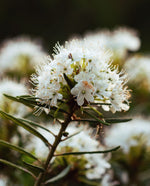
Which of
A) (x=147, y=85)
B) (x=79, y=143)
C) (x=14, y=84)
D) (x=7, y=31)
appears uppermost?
(x=7, y=31)

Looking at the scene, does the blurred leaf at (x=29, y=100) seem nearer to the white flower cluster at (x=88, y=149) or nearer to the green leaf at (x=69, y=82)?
the green leaf at (x=69, y=82)

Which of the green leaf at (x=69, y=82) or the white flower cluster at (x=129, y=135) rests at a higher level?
the green leaf at (x=69, y=82)

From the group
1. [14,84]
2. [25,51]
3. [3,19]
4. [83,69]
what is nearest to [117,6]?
[3,19]

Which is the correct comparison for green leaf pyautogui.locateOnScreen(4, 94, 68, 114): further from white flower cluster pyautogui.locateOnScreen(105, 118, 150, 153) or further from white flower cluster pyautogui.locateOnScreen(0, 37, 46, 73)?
white flower cluster pyautogui.locateOnScreen(0, 37, 46, 73)

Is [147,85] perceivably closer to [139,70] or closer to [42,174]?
[139,70]

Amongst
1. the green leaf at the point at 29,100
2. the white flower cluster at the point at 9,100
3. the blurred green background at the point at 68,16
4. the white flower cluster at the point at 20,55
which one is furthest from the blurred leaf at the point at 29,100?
the blurred green background at the point at 68,16

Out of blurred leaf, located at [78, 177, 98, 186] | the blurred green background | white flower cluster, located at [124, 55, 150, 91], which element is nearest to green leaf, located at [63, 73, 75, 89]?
blurred leaf, located at [78, 177, 98, 186]
